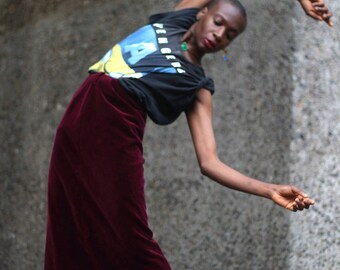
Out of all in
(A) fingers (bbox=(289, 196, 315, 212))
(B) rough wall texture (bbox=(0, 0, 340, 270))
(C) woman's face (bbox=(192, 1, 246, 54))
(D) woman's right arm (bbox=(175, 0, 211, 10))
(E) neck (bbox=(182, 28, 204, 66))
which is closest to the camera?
(A) fingers (bbox=(289, 196, 315, 212))

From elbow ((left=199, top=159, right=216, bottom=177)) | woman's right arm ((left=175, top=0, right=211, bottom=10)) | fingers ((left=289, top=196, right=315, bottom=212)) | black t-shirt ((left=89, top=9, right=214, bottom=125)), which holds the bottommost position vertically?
elbow ((left=199, top=159, right=216, bottom=177))

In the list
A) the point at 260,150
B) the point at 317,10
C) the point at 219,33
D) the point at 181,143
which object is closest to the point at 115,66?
the point at 219,33

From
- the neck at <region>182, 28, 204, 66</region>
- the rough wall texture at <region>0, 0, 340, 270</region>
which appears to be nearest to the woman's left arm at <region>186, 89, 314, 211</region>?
the neck at <region>182, 28, 204, 66</region>

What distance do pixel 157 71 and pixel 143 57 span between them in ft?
0.28

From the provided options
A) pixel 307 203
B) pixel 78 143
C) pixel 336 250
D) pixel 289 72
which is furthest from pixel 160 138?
pixel 307 203

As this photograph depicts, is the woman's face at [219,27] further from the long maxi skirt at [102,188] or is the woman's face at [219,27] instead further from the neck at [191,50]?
the long maxi skirt at [102,188]

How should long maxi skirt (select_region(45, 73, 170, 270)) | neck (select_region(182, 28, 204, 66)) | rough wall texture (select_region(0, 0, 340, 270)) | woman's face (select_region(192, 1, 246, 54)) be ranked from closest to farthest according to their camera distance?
long maxi skirt (select_region(45, 73, 170, 270)) → woman's face (select_region(192, 1, 246, 54)) → neck (select_region(182, 28, 204, 66)) → rough wall texture (select_region(0, 0, 340, 270))

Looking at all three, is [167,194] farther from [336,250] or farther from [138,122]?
[138,122]

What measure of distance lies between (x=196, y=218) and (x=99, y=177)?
1.28 metres

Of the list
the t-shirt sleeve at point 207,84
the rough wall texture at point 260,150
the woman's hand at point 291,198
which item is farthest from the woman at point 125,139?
the rough wall texture at point 260,150

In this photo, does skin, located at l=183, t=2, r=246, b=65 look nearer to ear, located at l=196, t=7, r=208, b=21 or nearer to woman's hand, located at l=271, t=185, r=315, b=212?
ear, located at l=196, t=7, r=208, b=21

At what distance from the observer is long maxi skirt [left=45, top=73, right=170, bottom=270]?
9.53ft

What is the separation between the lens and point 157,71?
3.02 metres

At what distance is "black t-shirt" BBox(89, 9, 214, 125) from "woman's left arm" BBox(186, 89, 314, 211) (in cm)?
5
